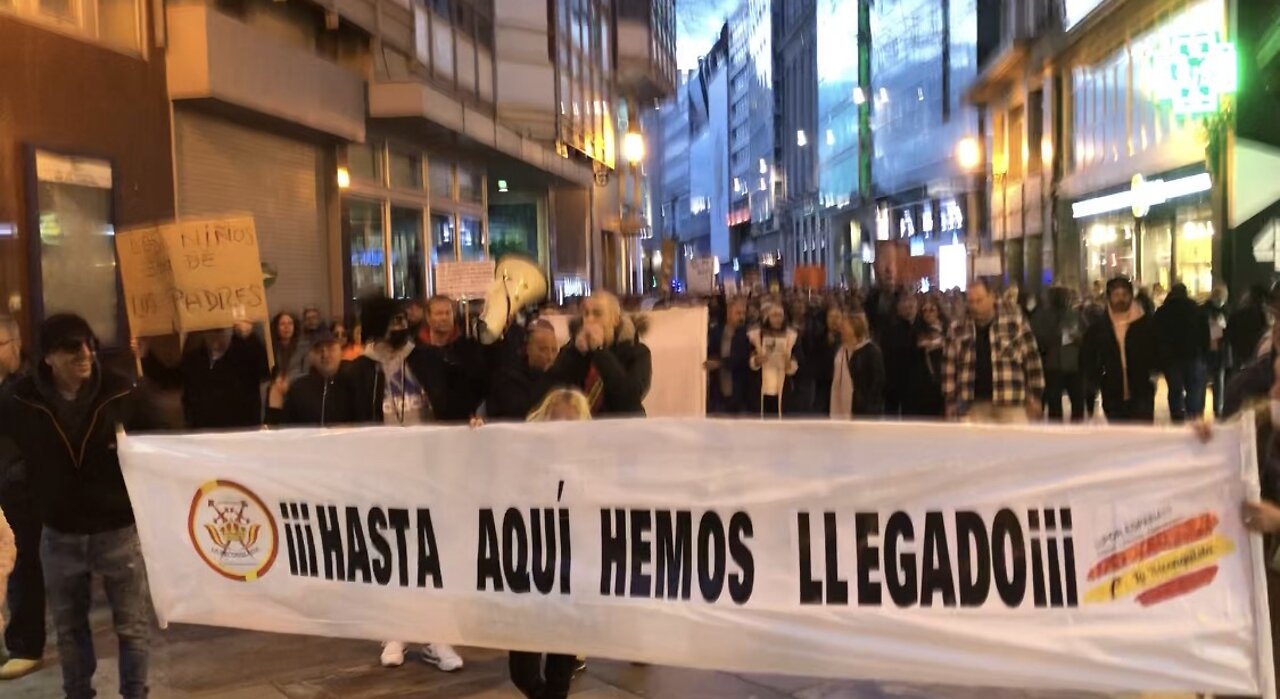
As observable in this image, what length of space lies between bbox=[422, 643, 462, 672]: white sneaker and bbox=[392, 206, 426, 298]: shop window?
14.3 m

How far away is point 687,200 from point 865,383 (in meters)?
128

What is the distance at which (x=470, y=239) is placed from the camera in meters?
25.3

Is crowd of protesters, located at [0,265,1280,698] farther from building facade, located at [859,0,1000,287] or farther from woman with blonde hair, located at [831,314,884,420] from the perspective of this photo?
building facade, located at [859,0,1000,287]

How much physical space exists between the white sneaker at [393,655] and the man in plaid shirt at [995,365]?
15.1ft

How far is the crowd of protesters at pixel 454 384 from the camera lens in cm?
505

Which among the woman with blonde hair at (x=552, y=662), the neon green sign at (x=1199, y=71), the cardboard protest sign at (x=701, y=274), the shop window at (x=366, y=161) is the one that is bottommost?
the woman with blonde hair at (x=552, y=662)

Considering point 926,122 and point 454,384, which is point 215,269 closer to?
point 454,384

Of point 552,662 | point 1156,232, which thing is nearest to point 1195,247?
point 1156,232

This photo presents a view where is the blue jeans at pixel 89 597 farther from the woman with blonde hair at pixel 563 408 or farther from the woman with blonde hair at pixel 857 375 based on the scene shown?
the woman with blonde hair at pixel 857 375

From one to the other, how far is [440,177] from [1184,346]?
49.3 ft

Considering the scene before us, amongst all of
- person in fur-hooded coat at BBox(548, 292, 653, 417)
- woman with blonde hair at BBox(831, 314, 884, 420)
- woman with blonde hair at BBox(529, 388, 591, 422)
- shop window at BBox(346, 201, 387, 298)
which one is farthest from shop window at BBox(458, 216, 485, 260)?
woman with blonde hair at BBox(529, 388, 591, 422)

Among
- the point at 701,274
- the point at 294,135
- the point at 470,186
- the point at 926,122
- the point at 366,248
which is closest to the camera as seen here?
the point at 294,135

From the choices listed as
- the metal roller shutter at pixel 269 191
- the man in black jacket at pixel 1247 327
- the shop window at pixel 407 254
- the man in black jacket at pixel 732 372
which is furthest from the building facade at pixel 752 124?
the man in black jacket at pixel 732 372

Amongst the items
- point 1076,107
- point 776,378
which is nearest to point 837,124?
point 1076,107
